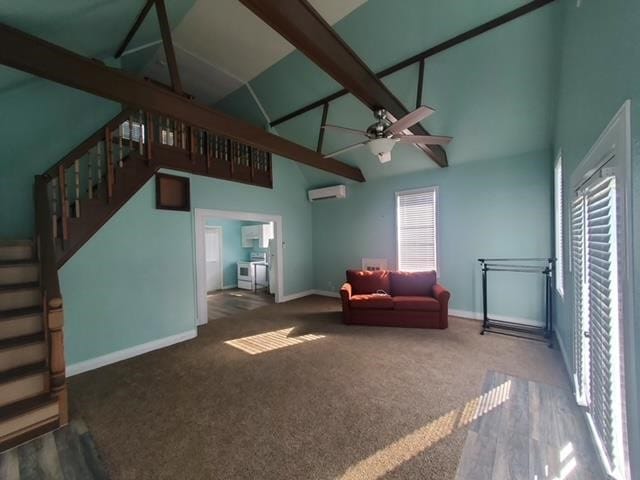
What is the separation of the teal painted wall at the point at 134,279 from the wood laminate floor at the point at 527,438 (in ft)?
12.2

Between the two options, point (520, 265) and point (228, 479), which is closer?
point (228, 479)

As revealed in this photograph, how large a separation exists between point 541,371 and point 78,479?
13.0 ft

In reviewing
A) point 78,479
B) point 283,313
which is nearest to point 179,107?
point 78,479

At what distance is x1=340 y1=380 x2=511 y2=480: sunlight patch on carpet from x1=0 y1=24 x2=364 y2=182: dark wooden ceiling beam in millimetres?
3287

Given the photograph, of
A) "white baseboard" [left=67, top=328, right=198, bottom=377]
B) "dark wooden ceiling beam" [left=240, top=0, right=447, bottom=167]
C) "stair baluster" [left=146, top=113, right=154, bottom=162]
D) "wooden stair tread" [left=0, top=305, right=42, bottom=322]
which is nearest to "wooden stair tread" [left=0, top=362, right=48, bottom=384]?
"wooden stair tread" [left=0, top=305, right=42, bottom=322]

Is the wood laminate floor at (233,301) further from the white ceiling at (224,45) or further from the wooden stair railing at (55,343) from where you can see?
the white ceiling at (224,45)

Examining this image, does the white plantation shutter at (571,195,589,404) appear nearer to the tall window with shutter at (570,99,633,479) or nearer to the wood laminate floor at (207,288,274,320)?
the tall window with shutter at (570,99,633,479)

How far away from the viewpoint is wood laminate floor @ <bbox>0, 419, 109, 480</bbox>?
1632 millimetres

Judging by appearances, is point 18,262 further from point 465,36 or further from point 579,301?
point 465,36

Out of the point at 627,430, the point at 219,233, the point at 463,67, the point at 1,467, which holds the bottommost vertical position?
the point at 1,467

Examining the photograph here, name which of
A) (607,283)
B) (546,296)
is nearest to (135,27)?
(607,283)

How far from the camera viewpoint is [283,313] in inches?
197

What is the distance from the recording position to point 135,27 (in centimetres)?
307

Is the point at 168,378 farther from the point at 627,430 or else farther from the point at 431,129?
the point at 431,129
